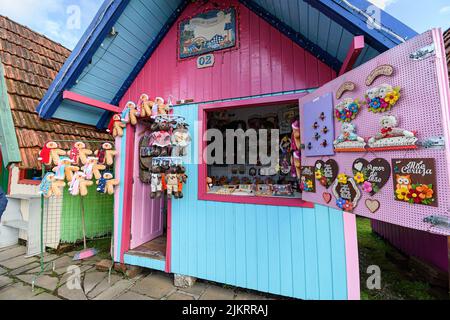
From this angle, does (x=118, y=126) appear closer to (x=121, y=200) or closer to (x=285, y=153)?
(x=121, y=200)

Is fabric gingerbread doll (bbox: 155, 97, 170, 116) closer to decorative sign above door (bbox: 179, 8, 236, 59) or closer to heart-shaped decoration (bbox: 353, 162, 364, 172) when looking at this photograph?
decorative sign above door (bbox: 179, 8, 236, 59)

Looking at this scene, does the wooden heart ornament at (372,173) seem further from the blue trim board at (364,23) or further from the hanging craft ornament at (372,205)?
the blue trim board at (364,23)

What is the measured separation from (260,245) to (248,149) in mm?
1967

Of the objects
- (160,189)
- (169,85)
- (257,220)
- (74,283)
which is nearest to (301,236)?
(257,220)

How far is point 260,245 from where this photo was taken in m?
2.61

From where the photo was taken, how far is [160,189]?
108 inches

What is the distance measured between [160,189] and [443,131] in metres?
2.74

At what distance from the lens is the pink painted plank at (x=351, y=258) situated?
218cm

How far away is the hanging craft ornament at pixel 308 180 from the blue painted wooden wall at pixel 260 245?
0.45m

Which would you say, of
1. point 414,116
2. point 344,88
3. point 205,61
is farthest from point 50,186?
point 414,116

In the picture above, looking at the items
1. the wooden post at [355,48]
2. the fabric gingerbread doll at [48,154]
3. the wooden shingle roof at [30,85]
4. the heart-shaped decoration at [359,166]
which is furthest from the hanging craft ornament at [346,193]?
the wooden shingle roof at [30,85]

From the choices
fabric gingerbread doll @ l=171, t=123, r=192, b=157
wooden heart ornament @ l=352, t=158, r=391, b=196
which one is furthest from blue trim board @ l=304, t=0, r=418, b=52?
fabric gingerbread doll @ l=171, t=123, r=192, b=157

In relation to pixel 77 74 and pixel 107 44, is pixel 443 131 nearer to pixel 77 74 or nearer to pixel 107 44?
pixel 107 44

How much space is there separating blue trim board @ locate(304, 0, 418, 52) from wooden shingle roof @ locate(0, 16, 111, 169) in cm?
422
